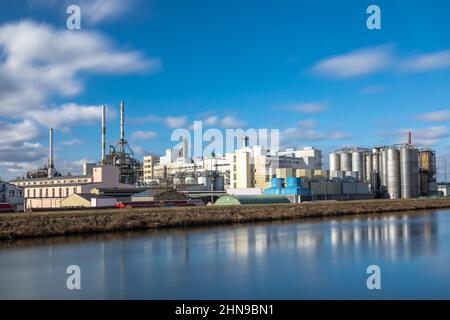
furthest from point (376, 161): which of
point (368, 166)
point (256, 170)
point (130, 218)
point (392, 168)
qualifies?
point (130, 218)

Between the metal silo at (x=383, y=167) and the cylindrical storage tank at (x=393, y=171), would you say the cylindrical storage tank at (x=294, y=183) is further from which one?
the metal silo at (x=383, y=167)

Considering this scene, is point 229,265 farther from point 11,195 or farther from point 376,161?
point 376,161

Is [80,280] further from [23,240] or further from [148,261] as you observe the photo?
[23,240]

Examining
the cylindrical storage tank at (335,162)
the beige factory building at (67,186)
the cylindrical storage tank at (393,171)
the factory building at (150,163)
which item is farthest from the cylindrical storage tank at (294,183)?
the factory building at (150,163)

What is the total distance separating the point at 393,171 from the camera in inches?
2527

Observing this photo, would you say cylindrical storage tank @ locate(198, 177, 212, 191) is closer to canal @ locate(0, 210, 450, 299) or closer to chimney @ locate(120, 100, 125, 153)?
chimney @ locate(120, 100, 125, 153)

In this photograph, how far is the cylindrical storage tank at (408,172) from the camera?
63750mm

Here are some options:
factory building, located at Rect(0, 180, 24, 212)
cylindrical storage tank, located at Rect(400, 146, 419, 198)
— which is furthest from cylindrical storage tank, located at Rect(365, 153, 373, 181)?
factory building, located at Rect(0, 180, 24, 212)

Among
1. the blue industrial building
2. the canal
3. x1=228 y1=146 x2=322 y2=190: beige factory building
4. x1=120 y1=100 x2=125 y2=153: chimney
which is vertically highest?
x1=120 y1=100 x2=125 y2=153: chimney

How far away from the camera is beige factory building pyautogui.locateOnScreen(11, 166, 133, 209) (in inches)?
1817

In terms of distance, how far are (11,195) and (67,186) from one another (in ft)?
37.5

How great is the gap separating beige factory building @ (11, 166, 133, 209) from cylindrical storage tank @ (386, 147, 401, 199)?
114ft

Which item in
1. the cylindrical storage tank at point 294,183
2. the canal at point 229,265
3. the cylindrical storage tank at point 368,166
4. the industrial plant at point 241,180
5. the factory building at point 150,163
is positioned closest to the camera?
the canal at point 229,265

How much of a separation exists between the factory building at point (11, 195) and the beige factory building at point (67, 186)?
8.53m
